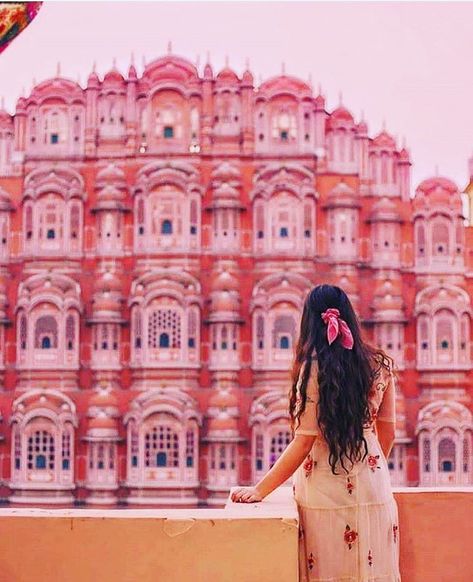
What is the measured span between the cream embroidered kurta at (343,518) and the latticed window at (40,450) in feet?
18.3

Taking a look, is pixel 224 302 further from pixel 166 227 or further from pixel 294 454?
pixel 294 454

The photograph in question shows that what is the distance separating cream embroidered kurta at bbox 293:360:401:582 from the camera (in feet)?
5.35

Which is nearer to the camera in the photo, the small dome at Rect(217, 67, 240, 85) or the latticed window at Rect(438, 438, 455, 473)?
the latticed window at Rect(438, 438, 455, 473)

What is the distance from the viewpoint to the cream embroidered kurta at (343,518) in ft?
5.35

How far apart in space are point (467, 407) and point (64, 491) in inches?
129

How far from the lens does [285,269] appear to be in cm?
707

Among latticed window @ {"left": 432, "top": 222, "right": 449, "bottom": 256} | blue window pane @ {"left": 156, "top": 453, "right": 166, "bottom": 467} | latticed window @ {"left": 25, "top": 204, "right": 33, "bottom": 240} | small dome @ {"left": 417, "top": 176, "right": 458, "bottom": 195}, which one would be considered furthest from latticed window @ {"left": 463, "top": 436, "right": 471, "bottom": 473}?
latticed window @ {"left": 25, "top": 204, "right": 33, "bottom": 240}

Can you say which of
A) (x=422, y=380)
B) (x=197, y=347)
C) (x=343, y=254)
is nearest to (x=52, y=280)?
(x=197, y=347)

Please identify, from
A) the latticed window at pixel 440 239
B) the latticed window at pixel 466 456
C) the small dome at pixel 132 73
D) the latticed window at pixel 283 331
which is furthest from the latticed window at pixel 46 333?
the latticed window at pixel 466 456

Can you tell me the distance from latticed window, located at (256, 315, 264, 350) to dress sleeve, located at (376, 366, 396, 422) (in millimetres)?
5251

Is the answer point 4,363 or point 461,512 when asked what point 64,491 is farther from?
point 461,512

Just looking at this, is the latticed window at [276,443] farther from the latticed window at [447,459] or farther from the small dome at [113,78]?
the small dome at [113,78]

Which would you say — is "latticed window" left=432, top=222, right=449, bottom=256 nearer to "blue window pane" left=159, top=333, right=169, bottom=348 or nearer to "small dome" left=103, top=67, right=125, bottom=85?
"blue window pane" left=159, top=333, right=169, bottom=348

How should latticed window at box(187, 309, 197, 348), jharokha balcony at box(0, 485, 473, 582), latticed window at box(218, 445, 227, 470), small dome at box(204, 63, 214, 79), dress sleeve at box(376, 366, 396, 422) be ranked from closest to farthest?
1. jharokha balcony at box(0, 485, 473, 582)
2. dress sleeve at box(376, 366, 396, 422)
3. latticed window at box(218, 445, 227, 470)
4. latticed window at box(187, 309, 197, 348)
5. small dome at box(204, 63, 214, 79)
